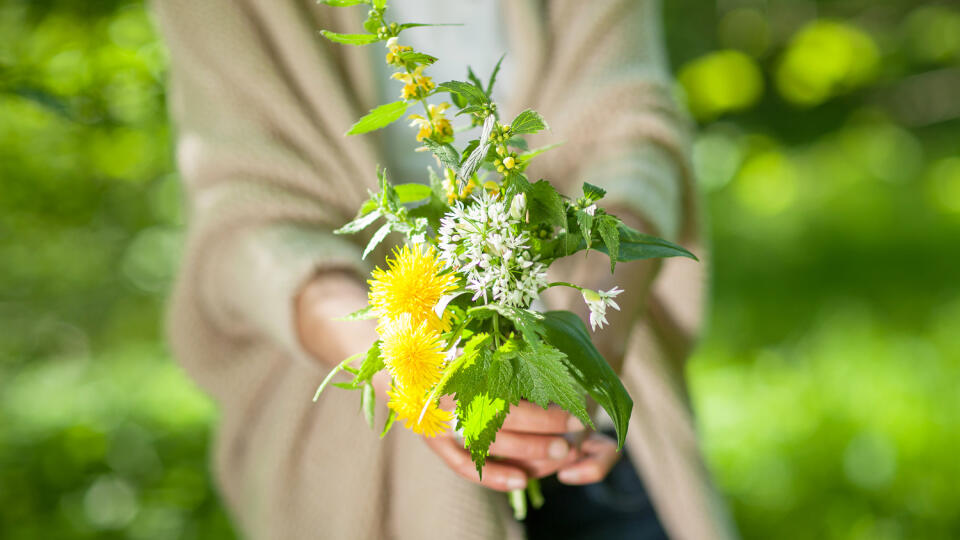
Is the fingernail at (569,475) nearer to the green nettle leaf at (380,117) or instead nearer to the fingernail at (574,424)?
the fingernail at (574,424)

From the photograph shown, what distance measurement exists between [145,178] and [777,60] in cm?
309

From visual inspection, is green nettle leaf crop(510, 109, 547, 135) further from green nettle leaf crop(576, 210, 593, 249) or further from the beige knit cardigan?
the beige knit cardigan

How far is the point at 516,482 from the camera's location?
56cm

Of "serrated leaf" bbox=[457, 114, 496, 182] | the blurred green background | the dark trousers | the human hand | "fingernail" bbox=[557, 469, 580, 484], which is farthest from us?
the blurred green background

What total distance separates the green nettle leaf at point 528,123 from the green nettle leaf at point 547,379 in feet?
0.38

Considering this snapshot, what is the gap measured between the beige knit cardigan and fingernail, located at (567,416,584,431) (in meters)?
0.16

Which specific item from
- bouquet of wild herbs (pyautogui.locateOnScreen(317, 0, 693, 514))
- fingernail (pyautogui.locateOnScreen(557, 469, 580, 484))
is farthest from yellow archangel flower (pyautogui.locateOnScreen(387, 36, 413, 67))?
fingernail (pyautogui.locateOnScreen(557, 469, 580, 484))

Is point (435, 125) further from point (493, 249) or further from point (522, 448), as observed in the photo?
point (522, 448)

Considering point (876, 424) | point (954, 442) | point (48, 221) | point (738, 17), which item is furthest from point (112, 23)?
point (738, 17)

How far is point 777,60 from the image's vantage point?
12.0 feet

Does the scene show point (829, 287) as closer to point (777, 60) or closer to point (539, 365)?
point (777, 60)

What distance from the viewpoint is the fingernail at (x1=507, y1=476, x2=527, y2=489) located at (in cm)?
56

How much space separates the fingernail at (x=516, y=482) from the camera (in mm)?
558

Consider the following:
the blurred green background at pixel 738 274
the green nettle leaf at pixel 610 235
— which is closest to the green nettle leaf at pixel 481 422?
the green nettle leaf at pixel 610 235
